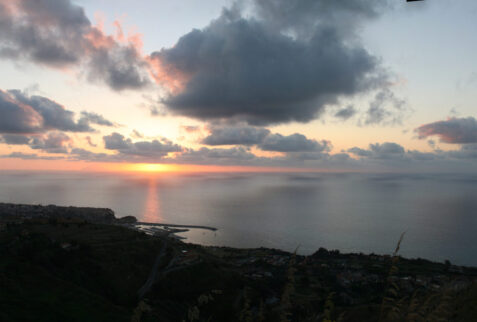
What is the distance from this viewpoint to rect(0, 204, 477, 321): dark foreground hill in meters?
25.3

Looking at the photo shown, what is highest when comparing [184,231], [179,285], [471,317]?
[471,317]

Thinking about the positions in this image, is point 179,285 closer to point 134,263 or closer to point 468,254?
point 134,263

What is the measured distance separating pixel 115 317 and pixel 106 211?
125930mm

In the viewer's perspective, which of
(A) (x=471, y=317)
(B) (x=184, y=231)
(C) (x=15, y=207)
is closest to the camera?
(A) (x=471, y=317)

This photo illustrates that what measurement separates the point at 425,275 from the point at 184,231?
8381cm

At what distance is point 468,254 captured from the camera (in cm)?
8406

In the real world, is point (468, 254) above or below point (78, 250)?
below

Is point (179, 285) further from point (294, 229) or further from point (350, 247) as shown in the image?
point (294, 229)

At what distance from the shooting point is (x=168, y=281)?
158 ft

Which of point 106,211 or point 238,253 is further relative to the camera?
point 106,211

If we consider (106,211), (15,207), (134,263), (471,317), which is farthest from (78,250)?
(15,207)

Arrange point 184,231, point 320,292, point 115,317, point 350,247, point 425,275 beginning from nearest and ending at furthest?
point 115,317, point 320,292, point 425,275, point 350,247, point 184,231

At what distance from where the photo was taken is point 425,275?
63.9 metres

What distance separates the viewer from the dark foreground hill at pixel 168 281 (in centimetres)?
2533
